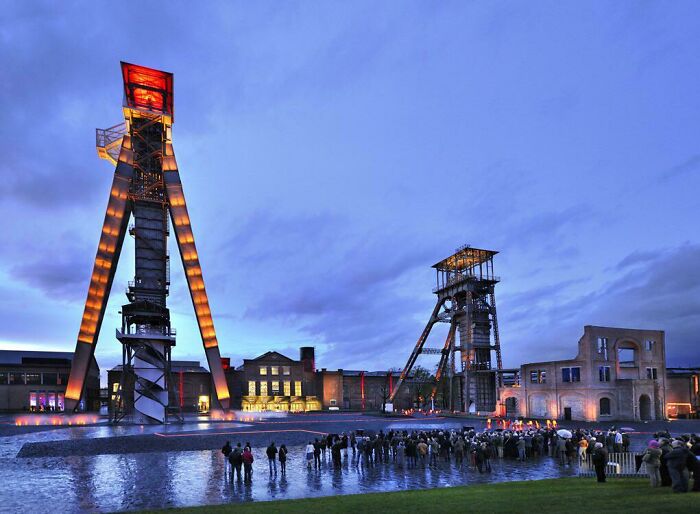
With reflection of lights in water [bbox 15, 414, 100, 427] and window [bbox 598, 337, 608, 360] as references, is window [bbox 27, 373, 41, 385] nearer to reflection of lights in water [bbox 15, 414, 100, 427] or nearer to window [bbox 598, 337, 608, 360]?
reflection of lights in water [bbox 15, 414, 100, 427]

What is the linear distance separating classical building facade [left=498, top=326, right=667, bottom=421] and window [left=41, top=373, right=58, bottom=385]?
245 feet

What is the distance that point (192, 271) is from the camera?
6950cm

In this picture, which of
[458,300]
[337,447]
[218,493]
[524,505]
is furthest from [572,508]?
[458,300]

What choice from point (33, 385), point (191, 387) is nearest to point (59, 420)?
point (33, 385)

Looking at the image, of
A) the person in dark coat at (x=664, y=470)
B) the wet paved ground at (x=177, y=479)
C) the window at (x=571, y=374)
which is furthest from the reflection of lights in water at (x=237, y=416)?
the person in dark coat at (x=664, y=470)

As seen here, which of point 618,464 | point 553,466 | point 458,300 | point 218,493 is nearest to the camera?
point 218,493

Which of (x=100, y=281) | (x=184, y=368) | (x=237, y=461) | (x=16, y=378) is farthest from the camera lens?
(x=184, y=368)

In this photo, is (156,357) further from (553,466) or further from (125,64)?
(553,466)

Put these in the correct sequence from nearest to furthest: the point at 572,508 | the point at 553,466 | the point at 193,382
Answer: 1. the point at 572,508
2. the point at 553,466
3. the point at 193,382

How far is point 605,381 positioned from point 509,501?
165 feet

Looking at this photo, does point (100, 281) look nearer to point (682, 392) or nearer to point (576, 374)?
point (576, 374)

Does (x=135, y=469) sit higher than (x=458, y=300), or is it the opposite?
(x=458, y=300)

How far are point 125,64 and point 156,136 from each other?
30.9 ft

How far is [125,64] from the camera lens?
68062 millimetres
